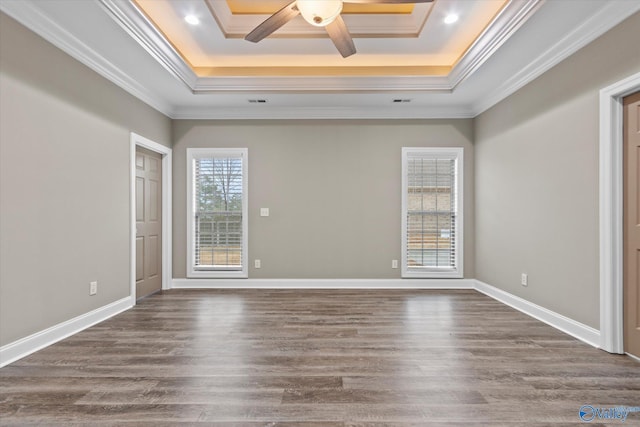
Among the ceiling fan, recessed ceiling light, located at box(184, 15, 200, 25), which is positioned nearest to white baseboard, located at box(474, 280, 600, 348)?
the ceiling fan

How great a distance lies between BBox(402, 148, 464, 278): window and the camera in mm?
4809

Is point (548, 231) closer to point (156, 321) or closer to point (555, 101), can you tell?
point (555, 101)

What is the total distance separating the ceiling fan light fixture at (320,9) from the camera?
7.42 feet

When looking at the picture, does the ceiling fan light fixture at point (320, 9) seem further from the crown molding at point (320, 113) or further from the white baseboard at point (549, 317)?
the white baseboard at point (549, 317)

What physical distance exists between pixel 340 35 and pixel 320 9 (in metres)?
0.40

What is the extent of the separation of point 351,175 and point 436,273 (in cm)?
196

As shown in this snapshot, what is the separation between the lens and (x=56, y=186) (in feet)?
9.06

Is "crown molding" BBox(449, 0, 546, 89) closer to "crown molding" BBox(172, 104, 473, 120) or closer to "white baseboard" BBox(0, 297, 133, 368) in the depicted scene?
"crown molding" BBox(172, 104, 473, 120)

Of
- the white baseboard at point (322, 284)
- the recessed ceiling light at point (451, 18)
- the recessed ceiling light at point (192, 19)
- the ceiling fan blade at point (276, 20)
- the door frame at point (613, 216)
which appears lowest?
the white baseboard at point (322, 284)

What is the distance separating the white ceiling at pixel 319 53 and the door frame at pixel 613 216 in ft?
2.22

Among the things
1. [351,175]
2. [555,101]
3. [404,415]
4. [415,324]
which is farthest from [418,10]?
[404,415]

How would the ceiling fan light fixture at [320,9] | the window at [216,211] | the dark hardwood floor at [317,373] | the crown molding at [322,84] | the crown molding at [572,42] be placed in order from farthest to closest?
the window at [216,211] → the crown molding at [322,84] → the crown molding at [572,42] → the ceiling fan light fixture at [320,9] → the dark hardwood floor at [317,373]

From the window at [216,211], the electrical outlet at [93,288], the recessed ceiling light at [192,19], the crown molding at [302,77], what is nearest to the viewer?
the crown molding at [302,77]

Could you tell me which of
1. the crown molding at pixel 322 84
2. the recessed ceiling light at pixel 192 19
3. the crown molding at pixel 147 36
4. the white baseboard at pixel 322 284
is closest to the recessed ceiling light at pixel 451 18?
the crown molding at pixel 322 84
